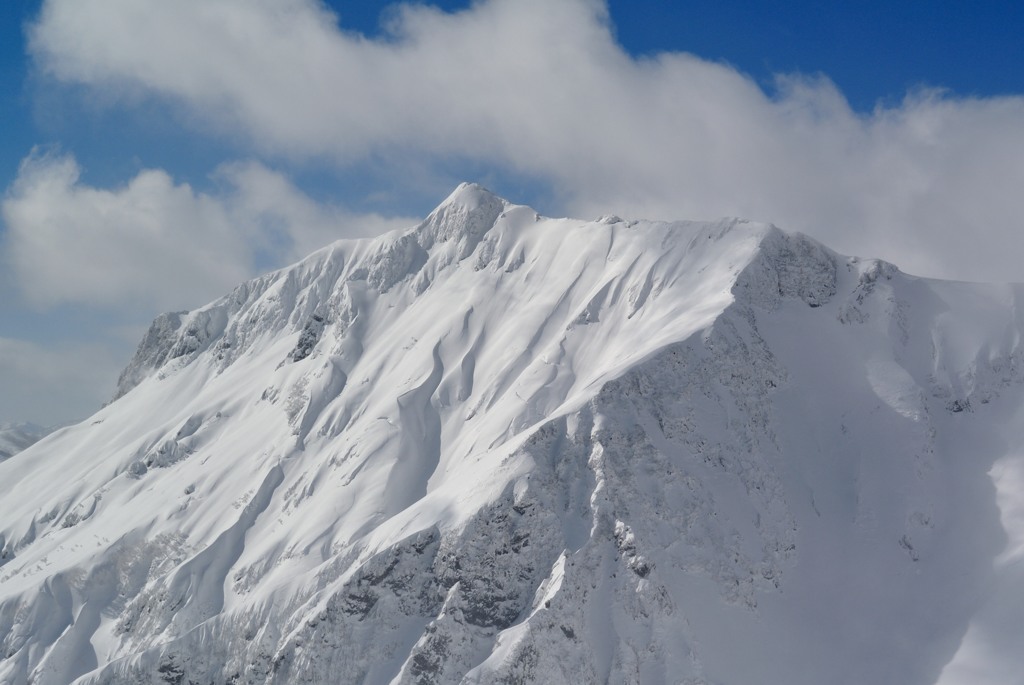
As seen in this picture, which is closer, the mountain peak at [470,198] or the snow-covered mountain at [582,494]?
the snow-covered mountain at [582,494]

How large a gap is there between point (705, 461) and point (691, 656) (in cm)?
1773

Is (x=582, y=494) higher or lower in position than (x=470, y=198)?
lower

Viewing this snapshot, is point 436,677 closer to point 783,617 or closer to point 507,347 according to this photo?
point 783,617

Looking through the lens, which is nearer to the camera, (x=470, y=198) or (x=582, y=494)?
(x=582, y=494)

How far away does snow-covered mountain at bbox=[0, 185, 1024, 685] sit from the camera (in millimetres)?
73500

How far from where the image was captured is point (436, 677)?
7100 centimetres

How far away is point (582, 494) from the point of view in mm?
78438

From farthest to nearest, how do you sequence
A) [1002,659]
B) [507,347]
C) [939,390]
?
[507,347], [939,390], [1002,659]

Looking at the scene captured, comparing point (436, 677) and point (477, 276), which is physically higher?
point (477, 276)

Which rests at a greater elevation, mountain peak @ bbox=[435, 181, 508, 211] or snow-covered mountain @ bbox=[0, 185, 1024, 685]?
mountain peak @ bbox=[435, 181, 508, 211]

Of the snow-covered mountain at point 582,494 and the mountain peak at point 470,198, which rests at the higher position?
the mountain peak at point 470,198

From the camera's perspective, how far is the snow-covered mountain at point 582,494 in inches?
2894

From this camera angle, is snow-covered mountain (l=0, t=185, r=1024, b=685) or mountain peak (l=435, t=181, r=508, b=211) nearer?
snow-covered mountain (l=0, t=185, r=1024, b=685)

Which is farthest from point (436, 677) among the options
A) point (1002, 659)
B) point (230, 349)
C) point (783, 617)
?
point (230, 349)
